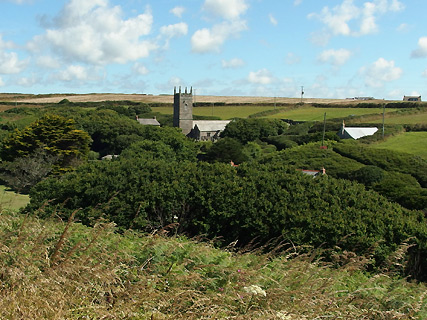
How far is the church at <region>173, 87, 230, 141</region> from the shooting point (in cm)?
9619

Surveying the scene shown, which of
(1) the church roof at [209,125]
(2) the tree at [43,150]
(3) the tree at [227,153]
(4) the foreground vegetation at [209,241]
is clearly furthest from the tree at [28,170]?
(1) the church roof at [209,125]

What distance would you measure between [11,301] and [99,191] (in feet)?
45.9

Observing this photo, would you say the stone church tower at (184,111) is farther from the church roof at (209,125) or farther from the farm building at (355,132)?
the farm building at (355,132)

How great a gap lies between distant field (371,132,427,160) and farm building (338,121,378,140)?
585 cm

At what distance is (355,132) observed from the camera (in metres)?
72.4

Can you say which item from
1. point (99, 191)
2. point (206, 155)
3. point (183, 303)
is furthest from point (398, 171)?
point (183, 303)

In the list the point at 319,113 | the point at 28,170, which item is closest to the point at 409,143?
the point at 319,113

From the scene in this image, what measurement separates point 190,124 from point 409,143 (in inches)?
1986

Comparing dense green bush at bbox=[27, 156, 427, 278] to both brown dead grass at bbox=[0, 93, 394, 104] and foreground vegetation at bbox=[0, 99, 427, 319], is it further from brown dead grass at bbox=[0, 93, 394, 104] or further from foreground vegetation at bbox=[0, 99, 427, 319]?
brown dead grass at bbox=[0, 93, 394, 104]

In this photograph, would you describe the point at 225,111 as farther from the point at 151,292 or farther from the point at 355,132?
the point at 151,292

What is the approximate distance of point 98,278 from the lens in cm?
457

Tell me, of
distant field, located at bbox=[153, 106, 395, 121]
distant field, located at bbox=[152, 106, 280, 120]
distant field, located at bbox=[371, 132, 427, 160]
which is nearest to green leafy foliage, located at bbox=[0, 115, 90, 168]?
distant field, located at bbox=[371, 132, 427, 160]

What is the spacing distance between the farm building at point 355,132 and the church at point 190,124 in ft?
96.6

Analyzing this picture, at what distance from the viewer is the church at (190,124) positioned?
96.2 m
